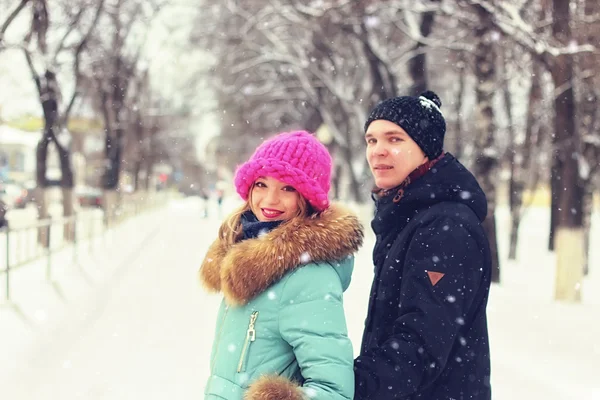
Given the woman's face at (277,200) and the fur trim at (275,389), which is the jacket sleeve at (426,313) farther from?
the woman's face at (277,200)

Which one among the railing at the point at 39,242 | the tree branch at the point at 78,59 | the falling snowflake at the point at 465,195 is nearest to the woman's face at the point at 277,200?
the falling snowflake at the point at 465,195

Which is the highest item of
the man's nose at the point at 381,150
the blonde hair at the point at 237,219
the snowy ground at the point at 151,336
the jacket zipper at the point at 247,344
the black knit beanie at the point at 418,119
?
the black knit beanie at the point at 418,119

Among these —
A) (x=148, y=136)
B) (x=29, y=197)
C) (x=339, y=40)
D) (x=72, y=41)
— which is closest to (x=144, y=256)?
(x=72, y=41)

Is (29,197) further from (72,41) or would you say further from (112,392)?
(112,392)

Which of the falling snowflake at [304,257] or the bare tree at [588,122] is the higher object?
the bare tree at [588,122]

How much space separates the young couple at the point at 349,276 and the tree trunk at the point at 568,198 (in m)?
8.74

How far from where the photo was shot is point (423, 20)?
1484cm

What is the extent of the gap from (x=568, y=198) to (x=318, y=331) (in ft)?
30.7

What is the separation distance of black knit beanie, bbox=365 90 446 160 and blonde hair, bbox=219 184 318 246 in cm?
38

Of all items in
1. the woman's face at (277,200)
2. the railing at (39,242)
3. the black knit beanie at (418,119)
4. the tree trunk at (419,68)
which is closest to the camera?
the black knit beanie at (418,119)

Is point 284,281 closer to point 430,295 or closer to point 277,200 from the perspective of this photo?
point 277,200

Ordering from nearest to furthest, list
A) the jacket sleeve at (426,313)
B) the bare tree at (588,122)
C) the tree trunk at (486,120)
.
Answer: the jacket sleeve at (426,313), the tree trunk at (486,120), the bare tree at (588,122)

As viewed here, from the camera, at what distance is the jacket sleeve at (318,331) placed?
2.04 meters

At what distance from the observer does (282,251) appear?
2.24m
